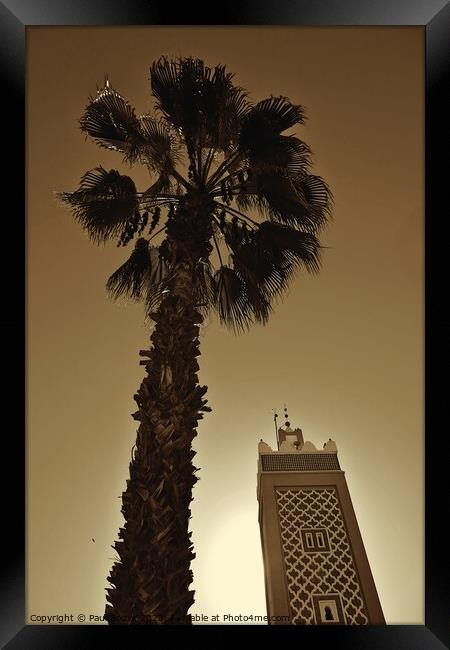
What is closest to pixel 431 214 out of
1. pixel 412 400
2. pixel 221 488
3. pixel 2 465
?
pixel 412 400

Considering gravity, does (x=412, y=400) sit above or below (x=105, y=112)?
below

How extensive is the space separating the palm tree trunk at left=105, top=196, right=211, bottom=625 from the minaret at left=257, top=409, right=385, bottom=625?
1.40ft

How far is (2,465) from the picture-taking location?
3244 millimetres

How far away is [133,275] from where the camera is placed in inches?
136

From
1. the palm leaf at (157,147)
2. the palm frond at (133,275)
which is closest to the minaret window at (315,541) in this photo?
the palm frond at (133,275)

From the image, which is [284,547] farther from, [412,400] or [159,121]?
[159,121]

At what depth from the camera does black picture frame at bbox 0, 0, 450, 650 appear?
3.15 meters

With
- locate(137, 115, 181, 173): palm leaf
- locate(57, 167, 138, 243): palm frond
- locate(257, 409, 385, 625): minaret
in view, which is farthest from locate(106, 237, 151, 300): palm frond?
locate(257, 409, 385, 625): minaret

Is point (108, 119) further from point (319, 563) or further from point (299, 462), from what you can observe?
point (319, 563)

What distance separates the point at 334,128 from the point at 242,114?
0.51m

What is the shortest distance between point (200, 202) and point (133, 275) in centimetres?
55

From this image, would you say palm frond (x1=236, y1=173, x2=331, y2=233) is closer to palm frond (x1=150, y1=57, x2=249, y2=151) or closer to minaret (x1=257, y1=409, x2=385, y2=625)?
palm frond (x1=150, y1=57, x2=249, y2=151)

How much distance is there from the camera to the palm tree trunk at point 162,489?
10.2 feet

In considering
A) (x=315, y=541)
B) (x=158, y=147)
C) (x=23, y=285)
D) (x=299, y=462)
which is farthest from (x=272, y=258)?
(x=315, y=541)
